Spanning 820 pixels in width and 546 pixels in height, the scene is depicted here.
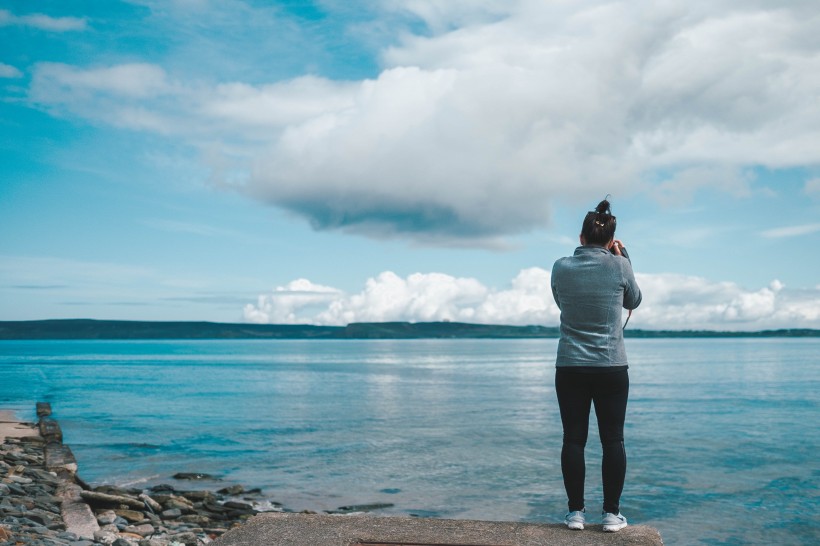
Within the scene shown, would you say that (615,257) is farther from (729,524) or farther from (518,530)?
(729,524)

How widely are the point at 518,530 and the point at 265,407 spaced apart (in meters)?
35.4

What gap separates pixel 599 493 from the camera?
1631 cm

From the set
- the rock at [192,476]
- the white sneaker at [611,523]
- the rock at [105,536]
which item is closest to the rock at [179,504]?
the rock at [105,536]

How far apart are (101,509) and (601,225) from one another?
35.1 ft

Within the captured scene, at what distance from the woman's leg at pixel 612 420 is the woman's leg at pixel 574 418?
0.11m

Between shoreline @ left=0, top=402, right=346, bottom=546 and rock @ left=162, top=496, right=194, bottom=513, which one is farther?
rock @ left=162, top=496, right=194, bottom=513

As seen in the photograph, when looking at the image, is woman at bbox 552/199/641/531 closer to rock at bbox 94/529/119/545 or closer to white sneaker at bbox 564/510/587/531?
white sneaker at bbox 564/510/587/531

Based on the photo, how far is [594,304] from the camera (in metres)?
5.42

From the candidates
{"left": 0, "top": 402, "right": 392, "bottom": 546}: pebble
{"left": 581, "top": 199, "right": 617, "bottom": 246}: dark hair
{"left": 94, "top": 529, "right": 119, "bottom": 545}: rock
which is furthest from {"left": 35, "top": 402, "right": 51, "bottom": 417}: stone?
{"left": 581, "top": 199, "right": 617, "bottom": 246}: dark hair

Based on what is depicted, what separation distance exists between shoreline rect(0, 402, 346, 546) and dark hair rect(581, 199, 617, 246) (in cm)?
710

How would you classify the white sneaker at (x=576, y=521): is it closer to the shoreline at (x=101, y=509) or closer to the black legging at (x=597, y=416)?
the black legging at (x=597, y=416)

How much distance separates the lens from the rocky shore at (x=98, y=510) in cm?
934

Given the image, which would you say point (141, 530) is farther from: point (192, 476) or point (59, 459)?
point (59, 459)

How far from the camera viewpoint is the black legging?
17.5 ft
